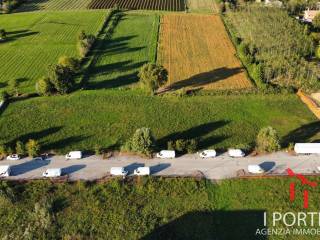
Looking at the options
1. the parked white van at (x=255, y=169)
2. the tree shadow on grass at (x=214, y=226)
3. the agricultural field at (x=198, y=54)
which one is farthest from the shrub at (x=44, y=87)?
the parked white van at (x=255, y=169)

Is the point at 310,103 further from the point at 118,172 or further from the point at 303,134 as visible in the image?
the point at 118,172

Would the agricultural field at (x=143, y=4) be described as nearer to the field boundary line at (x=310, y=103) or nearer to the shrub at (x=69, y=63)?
the shrub at (x=69, y=63)

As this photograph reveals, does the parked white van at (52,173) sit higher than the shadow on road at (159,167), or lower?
higher

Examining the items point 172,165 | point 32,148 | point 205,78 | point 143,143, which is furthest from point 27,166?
point 205,78

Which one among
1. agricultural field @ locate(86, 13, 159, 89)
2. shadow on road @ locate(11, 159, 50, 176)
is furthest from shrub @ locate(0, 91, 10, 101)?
shadow on road @ locate(11, 159, 50, 176)

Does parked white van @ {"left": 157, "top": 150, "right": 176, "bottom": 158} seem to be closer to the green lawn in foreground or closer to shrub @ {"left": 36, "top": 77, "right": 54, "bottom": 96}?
the green lawn in foreground
